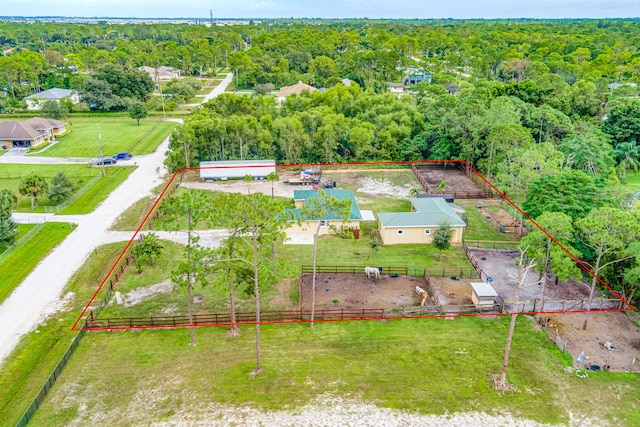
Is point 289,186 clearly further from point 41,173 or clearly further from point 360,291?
point 41,173

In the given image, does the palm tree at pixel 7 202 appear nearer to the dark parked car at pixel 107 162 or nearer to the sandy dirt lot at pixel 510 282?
the dark parked car at pixel 107 162

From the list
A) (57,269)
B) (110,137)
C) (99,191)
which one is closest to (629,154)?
(99,191)

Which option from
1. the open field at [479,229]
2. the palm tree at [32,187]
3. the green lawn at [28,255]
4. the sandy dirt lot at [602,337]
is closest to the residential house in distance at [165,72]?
the palm tree at [32,187]

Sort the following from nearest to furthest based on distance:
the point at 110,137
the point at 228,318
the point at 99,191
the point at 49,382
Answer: the point at 49,382, the point at 228,318, the point at 99,191, the point at 110,137

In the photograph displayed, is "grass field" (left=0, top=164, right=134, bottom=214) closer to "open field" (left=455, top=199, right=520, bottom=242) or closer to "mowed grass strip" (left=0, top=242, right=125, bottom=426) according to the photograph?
"mowed grass strip" (left=0, top=242, right=125, bottom=426)

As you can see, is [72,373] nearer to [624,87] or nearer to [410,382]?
[410,382]

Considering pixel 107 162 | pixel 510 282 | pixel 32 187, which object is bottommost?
pixel 107 162
